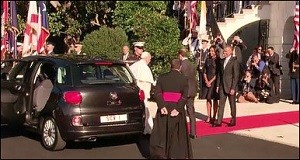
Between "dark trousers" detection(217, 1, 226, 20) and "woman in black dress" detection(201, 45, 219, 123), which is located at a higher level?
"dark trousers" detection(217, 1, 226, 20)

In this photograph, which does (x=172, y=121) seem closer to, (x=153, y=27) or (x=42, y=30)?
(x=42, y=30)

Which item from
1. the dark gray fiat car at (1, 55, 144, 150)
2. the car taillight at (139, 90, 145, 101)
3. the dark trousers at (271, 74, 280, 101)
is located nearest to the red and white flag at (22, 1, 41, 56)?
the dark gray fiat car at (1, 55, 144, 150)

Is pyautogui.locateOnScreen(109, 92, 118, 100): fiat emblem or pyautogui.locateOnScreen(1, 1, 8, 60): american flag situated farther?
pyautogui.locateOnScreen(1, 1, 8, 60): american flag

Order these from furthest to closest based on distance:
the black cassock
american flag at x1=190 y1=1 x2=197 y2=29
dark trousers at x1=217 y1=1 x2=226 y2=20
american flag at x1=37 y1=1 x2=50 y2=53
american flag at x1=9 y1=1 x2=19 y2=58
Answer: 1. dark trousers at x1=217 y1=1 x2=226 y2=20
2. american flag at x1=190 y1=1 x2=197 y2=29
3. american flag at x1=9 y1=1 x2=19 y2=58
4. american flag at x1=37 y1=1 x2=50 y2=53
5. the black cassock

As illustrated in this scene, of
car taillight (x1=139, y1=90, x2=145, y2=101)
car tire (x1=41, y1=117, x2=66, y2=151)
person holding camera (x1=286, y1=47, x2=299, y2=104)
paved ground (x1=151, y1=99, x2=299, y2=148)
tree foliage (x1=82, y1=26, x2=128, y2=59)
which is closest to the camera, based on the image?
car tire (x1=41, y1=117, x2=66, y2=151)

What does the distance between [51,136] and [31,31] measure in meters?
6.13

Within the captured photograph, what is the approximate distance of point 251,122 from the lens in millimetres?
11062

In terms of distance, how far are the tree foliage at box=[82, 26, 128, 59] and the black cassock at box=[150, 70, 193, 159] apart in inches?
342

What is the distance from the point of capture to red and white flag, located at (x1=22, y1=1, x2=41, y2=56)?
1357 centimetres

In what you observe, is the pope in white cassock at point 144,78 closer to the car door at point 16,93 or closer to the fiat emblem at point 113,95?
the fiat emblem at point 113,95

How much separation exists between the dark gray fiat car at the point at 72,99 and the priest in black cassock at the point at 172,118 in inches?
39.8

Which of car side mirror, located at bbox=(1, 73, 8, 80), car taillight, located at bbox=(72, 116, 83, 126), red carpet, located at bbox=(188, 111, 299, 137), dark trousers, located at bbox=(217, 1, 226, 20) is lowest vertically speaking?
red carpet, located at bbox=(188, 111, 299, 137)

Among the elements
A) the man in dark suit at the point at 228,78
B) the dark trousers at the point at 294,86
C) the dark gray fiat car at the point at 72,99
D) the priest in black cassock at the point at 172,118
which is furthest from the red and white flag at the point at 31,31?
the priest in black cassock at the point at 172,118

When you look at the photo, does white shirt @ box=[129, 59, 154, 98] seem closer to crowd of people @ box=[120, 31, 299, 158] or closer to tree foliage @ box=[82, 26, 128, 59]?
crowd of people @ box=[120, 31, 299, 158]
